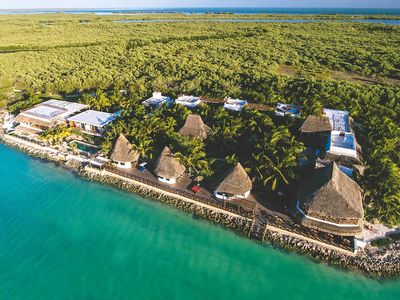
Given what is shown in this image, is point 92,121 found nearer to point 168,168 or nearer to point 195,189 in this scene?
point 168,168

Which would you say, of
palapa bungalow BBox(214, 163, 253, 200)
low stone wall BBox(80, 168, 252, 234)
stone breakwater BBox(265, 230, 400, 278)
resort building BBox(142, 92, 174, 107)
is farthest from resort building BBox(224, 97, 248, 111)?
stone breakwater BBox(265, 230, 400, 278)

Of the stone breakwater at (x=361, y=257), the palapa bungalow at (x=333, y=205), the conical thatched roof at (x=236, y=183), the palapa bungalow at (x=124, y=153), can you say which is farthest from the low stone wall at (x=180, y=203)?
the palapa bungalow at (x=333, y=205)

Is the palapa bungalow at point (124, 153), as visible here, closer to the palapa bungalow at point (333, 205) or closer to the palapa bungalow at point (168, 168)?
the palapa bungalow at point (168, 168)

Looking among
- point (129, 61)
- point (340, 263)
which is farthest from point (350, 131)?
point (129, 61)

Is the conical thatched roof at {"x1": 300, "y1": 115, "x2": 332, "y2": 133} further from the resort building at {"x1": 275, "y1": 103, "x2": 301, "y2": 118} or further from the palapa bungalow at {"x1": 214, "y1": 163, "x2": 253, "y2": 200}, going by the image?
the palapa bungalow at {"x1": 214, "y1": 163, "x2": 253, "y2": 200}

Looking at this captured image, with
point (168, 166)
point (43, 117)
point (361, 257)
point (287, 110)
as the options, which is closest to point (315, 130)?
point (287, 110)
